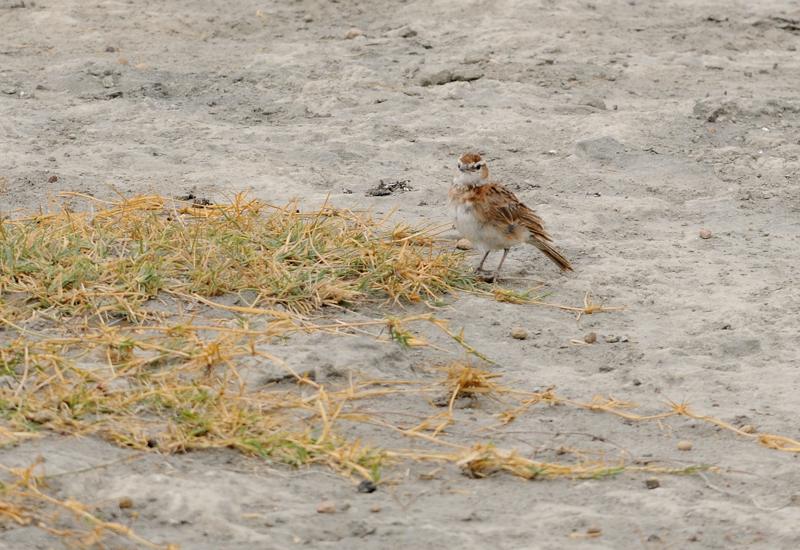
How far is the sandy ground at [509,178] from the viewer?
5.40m

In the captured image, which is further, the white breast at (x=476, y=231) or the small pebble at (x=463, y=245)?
the small pebble at (x=463, y=245)

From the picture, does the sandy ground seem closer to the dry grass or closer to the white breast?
the dry grass

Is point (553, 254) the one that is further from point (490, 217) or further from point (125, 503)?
point (125, 503)

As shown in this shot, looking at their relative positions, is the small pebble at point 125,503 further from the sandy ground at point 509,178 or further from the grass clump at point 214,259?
the grass clump at point 214,259

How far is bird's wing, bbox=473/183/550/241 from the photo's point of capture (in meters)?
8.09

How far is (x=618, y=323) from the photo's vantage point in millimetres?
7609

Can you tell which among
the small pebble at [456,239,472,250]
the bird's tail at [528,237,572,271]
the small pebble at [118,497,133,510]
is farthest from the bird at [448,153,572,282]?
the small pebble at [118,497,133,510]

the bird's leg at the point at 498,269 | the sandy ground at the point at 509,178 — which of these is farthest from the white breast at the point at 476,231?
the sandy ground at the point at 509,178

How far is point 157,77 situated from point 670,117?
391 centimetres

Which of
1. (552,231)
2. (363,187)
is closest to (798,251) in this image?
(552,231)

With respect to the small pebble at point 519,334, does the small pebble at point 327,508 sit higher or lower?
higher

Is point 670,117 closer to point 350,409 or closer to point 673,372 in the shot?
point 673,372

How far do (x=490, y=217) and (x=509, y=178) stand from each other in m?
1.67

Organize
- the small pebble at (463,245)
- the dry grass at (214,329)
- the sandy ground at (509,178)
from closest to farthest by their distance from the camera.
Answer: the sandy ground at (509,178) < the dry grass at (214,329) < the small pebble at (463,245)
